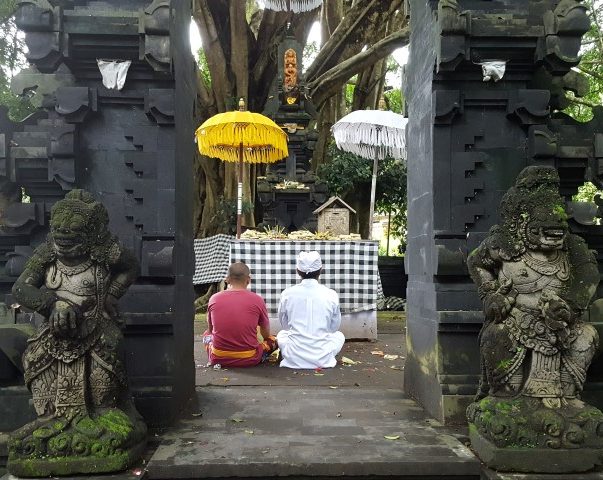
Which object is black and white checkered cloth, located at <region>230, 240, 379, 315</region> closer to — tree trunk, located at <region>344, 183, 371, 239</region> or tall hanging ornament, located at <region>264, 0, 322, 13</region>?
tall hanging ornament, located at <region>264, 0, 322, 13</region>

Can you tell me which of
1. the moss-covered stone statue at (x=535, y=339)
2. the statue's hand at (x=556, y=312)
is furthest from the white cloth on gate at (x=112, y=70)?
the statue's hand at (x=556, y=312)

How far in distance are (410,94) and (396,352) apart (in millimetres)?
3681

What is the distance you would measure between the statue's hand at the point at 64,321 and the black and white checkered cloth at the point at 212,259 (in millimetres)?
8053

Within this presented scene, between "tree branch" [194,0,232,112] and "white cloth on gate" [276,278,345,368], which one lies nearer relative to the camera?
"white cloth on gate" [276,278,345,368]

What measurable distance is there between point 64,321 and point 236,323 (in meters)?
3.18

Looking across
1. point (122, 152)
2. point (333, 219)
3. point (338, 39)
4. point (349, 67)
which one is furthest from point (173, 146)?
point (338, 39)

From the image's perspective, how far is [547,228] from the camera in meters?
3.16

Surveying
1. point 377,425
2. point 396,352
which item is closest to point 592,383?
point 377,425

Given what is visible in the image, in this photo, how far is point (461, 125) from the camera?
13.3 ft

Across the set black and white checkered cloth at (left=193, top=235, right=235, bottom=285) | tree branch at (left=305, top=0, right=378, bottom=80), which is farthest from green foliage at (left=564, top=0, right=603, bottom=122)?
black and white checkered cloth at (left=193, top=235, right=235, bottom=285)

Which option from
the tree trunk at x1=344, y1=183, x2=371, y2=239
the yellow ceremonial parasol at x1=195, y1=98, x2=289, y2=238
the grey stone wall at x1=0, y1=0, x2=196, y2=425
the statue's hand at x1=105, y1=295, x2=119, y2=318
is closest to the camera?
the statue's hand at x1=105, y1=295, x2=119, y2=318

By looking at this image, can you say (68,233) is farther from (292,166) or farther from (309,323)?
(292,166)

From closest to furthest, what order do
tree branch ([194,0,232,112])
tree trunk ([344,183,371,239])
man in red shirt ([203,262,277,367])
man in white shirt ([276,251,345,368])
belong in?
1. man in red shirt ([203,262,277,367])
2. man in white shirt ([276,251,345,368])
3. tree branch ([194,0,232,112])
4. tree trunk ([344,183,371,239])

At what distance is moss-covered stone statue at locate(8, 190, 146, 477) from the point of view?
9.68ft
